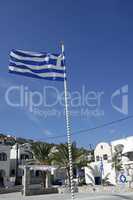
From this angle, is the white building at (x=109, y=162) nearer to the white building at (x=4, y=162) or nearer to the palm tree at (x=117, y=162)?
the palm tree at (x=117, y=162)

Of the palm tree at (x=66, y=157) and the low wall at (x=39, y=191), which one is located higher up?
the palm tree at (x=66, y=157)

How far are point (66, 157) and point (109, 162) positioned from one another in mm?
7370

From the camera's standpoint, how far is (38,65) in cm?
1936

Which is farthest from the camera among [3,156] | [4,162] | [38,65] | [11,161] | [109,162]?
[11,161]

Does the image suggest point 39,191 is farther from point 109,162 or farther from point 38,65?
point 38,65

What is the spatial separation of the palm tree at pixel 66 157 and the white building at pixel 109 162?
3748 millimetres

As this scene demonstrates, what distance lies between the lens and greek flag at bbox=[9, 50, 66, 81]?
1881cm

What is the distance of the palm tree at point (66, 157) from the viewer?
185ft

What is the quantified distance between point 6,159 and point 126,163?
22.9m

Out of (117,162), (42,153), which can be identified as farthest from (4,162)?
(117,162)

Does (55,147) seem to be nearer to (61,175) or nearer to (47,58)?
(61,175)

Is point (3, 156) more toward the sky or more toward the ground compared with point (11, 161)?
more toward the sky

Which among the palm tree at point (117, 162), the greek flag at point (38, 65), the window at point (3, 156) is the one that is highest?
the greek flag at point (38, 65)

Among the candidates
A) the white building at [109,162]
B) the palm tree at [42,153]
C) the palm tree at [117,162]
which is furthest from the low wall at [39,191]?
the palm tree at [117,162]
